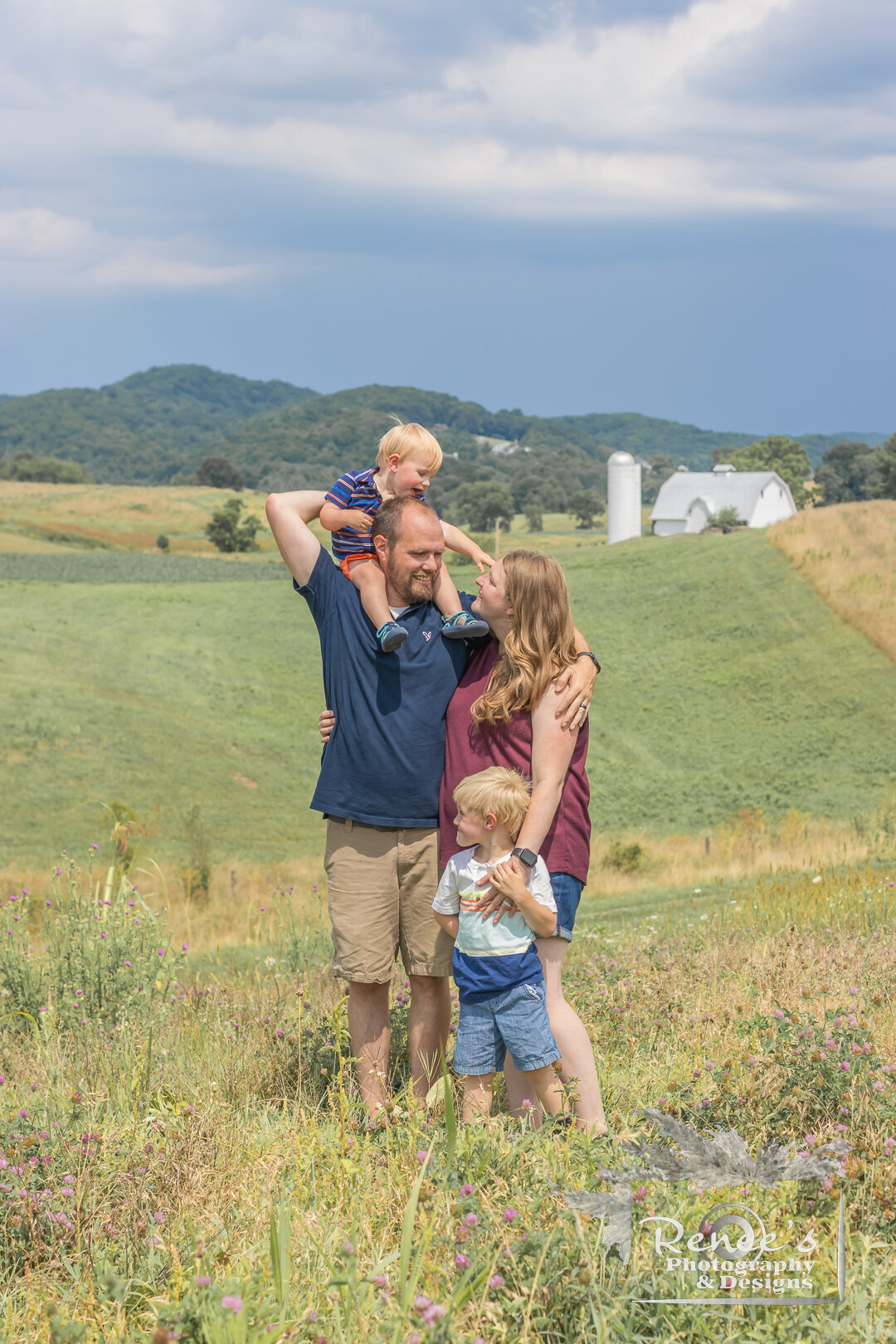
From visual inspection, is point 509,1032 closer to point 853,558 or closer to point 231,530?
point 853,558

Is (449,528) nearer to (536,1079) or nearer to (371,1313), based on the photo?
(536,1079)

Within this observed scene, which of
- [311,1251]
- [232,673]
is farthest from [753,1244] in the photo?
[232,673]

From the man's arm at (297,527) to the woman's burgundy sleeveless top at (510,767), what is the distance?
704mm

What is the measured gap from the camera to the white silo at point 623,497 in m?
68.0

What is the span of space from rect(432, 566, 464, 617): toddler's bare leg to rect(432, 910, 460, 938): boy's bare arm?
95 centimetres

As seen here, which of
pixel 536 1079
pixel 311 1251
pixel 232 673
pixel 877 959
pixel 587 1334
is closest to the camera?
pixel 587 1334

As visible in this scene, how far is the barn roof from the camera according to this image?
71000 mm

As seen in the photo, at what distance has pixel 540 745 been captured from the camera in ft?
10.1

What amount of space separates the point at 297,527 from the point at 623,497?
6739 centimetres

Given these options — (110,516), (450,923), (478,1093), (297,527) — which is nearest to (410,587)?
(297,527)

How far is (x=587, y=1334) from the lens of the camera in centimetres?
193

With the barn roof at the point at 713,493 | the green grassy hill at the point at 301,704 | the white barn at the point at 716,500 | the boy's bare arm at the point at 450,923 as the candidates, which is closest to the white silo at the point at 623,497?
the white barn at the point at 716,500

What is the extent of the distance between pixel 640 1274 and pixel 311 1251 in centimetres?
70

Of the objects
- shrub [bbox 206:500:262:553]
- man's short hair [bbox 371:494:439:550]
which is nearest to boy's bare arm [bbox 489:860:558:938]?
man's short hair [bbox 371:494:439:550]
